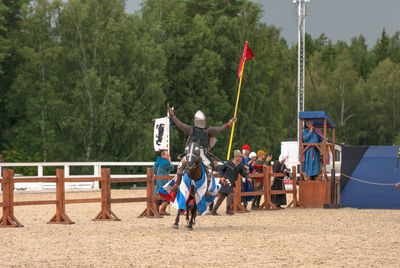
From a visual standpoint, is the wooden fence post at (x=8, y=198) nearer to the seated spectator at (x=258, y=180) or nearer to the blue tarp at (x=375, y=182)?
the seated spectator at (x=258, y=180)

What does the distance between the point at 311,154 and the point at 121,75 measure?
85.6 feet

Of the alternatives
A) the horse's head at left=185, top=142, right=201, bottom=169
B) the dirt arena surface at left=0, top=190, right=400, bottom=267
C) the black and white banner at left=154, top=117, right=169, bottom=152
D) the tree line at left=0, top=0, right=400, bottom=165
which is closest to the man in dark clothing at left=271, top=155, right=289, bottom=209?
the dirt arena surface at left=0, top=190, right=400, bottom=267

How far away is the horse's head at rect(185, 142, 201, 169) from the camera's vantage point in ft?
44.8

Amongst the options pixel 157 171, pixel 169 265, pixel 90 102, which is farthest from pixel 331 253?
pixel 90 102

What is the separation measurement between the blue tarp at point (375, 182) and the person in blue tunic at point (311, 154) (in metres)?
1.12

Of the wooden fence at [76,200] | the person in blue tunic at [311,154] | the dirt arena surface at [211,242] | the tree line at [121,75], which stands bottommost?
the dirt arena surface at [211,242]

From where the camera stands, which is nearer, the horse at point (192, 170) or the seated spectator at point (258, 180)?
the horse at point (192, 170)

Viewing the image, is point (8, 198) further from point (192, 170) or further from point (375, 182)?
point (375, 182)

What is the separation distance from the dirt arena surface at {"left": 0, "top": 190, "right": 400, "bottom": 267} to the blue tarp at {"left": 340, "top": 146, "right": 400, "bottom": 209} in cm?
307

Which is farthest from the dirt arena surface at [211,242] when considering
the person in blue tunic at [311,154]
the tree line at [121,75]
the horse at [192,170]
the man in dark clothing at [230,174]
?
the tree line at [121,75]

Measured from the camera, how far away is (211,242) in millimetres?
11734

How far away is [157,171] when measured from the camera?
18516 millimetres

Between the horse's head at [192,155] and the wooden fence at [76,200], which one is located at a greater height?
the horse's head at [192,155]

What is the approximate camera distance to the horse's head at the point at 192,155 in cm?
1366
